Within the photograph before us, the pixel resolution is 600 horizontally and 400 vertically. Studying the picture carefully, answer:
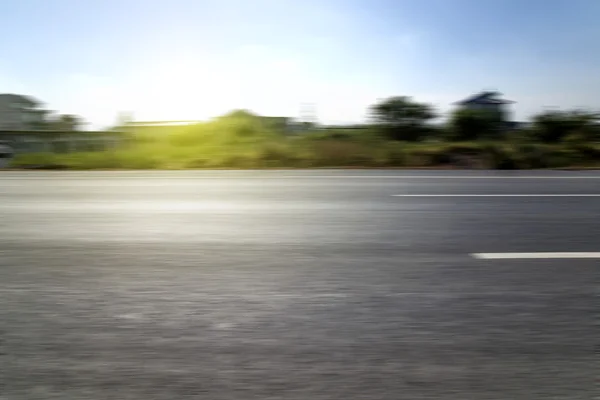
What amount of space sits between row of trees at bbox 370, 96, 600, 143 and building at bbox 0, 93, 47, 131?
11.6m

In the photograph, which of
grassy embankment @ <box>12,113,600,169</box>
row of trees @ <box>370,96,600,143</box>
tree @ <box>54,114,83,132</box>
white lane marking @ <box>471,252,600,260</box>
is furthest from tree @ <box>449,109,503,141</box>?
white lane marking @ <box>471,252,600,260</box>

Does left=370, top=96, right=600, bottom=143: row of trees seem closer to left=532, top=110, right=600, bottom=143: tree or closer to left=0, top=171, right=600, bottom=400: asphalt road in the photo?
left=532, top=110, right=600, bottom=143: tree

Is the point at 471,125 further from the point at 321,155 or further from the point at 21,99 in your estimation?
the point at 21,99

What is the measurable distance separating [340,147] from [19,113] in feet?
56.2

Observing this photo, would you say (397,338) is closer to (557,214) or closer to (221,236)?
(221,236)

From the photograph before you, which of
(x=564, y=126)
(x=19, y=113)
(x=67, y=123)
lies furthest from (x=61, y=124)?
(x=564, y=126)

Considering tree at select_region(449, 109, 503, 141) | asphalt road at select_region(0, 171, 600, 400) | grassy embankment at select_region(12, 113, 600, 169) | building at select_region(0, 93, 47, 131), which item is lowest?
asphalt road at select_region(0, 171, 600, 400)

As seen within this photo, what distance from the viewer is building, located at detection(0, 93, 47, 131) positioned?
2175cm

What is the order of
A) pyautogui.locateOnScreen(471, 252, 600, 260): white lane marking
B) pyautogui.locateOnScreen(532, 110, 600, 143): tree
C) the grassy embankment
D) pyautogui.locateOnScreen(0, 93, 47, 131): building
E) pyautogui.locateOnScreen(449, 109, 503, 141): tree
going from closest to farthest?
pyautogui.locateOnScreen(471, 252, 600, 260): white lane marking
the grassy embankment
pyautogui.locateOnScreen(532, 110, 600, 143): tree
pyautogui.locateOnScreen(449, 109, 503, 141): tree
pyautogui.locateOnScreen(0, 93, 47, 131): building

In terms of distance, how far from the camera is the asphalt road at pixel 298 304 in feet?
8.91

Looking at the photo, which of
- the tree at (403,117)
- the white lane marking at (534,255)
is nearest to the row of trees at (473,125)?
the tree at (403,117)

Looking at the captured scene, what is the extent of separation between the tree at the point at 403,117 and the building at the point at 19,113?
446 inches

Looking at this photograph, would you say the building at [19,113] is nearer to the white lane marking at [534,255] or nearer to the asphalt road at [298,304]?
the asphalt road at [298,304]

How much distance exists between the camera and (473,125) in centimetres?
2061
